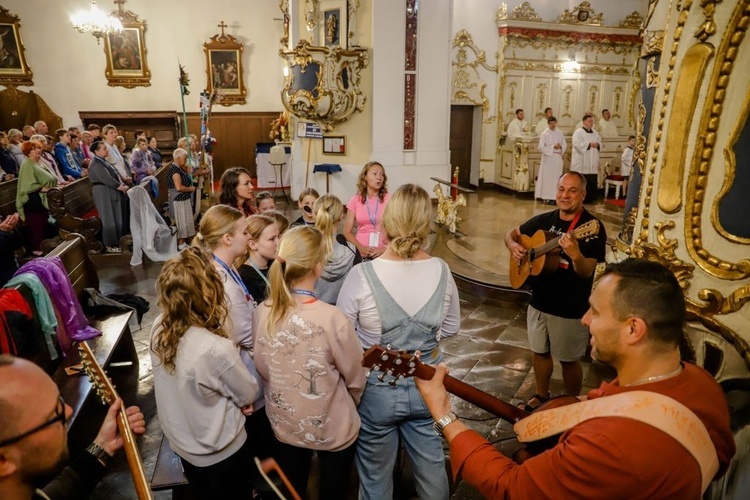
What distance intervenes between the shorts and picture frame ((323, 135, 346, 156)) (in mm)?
7358

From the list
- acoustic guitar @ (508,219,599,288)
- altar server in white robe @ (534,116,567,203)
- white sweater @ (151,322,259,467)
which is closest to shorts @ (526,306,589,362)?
acoustic guitar @ (508,219,599,288)

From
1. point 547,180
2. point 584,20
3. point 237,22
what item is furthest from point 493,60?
point 237,22

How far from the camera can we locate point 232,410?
6.70 feet

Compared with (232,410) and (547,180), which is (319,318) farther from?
(547,180)

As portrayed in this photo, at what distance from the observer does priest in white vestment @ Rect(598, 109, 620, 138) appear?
12875 millimetres

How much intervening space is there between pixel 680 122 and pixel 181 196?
269 inches

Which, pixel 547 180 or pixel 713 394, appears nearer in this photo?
pixel 713 394

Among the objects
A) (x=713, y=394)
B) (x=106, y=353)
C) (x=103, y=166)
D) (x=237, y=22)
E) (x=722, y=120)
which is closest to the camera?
(x=713, y=394)

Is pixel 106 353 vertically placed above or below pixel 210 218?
below

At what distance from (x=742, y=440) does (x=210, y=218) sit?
286 cm

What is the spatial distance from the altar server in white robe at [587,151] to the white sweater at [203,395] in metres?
10.9

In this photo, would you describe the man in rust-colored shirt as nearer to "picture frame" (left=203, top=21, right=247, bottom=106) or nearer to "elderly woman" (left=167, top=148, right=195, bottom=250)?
"elderly woman" (left=167, top=148, right=195, bottom=250)

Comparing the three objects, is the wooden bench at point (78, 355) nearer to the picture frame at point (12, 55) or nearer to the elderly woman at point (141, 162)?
the elderly woman at point (141, 162)

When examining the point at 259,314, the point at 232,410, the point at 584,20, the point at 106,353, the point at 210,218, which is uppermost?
the point at 584,20
